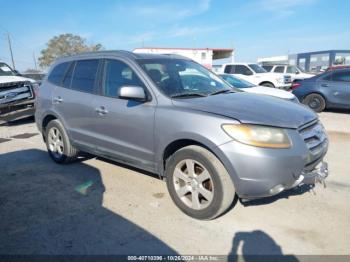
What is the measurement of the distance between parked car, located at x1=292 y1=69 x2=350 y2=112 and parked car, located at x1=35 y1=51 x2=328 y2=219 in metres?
7.06

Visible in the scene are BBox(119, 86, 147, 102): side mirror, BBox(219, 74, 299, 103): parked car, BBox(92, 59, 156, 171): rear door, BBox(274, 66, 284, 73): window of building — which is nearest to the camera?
BBox(119, 86, 147, 102): side mirror

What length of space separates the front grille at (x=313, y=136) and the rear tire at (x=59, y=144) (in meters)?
3.55

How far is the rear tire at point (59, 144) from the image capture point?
17.2ft

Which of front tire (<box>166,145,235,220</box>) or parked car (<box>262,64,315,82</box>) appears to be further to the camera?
parked car (<box>262,64,315,82</box>)

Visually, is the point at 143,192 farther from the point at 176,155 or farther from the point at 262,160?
the point at 262,160

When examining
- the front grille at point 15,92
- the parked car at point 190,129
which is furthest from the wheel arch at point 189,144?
the front grille at point 15,92

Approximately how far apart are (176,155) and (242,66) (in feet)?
44.0

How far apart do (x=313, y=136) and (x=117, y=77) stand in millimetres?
2537

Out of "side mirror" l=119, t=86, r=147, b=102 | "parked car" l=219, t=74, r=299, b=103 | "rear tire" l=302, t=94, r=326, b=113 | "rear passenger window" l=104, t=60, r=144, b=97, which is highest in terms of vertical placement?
"rear passenger window" l=104, t=60, r=144, b=97

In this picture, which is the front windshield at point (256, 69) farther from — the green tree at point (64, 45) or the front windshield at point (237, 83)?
the green tree at point (64, 45)

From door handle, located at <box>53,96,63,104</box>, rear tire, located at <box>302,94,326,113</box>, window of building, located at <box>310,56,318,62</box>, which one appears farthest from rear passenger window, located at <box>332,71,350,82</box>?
window of building, located at <box>310,56,318,62</box>

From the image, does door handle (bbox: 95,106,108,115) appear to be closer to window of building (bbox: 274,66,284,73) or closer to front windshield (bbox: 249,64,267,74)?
front windshield (bbox: 249,64,267,74)

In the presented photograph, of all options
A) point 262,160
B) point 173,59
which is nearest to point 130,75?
point 173,59

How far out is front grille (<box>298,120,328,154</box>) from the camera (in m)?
3.32
